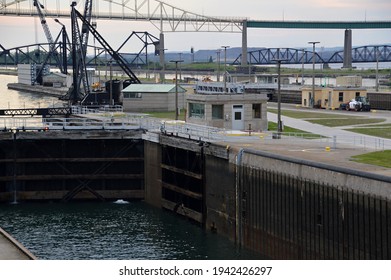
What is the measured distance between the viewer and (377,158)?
48344 mm

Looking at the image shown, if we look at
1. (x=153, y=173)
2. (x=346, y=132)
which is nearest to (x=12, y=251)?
(x=153, y=173)

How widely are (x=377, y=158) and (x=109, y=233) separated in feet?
54.0

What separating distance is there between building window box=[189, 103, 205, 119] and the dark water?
286 inches

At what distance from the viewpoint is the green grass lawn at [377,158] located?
46688 millimetres

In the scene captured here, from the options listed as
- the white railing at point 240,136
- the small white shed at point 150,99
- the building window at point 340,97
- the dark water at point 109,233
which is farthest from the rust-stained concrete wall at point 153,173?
the building window at point 340,97

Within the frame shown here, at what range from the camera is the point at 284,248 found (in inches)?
1866

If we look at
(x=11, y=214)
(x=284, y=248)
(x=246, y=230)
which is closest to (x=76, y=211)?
(x=11, y=214)

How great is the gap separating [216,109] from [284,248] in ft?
71.0

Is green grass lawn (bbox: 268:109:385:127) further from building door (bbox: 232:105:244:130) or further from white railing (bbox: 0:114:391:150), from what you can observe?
white railing (bbox: 0:114:391:150)

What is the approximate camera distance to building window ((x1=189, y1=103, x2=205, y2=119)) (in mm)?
68250

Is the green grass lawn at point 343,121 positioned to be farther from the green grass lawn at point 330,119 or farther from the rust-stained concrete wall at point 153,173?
the rust-stained concrete wall at point 153,173

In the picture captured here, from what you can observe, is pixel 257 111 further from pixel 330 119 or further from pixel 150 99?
pixel 150 99

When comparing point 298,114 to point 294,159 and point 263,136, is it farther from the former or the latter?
point 294,159

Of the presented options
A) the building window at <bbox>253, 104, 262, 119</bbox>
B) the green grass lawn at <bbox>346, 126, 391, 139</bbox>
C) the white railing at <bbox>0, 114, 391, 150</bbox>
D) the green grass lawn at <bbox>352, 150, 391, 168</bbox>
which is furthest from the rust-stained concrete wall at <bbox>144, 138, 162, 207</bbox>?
the green grass lawn at <bbox>352, 150, 391, 168</bbox>
